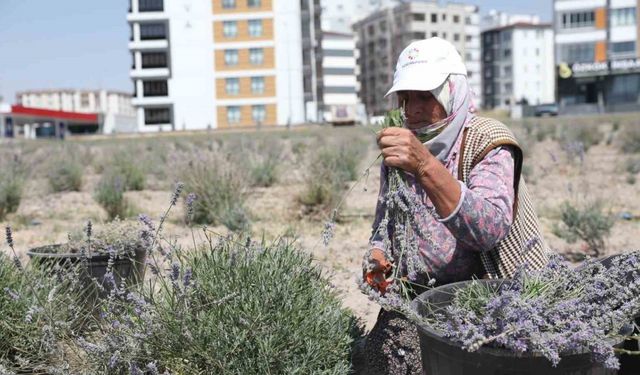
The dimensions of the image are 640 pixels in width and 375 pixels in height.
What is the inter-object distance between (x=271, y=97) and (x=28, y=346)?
2226 inches

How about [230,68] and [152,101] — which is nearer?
[230,68]

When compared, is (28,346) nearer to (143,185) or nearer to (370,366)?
(370,366)

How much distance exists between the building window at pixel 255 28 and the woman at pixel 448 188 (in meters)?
57.8

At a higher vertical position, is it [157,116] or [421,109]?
[157,116]

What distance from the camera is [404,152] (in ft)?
7.02

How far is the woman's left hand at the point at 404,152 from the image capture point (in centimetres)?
214

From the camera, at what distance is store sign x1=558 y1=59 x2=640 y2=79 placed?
57094 millimetres

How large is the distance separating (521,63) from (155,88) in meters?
58.8

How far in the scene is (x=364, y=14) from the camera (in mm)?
116625

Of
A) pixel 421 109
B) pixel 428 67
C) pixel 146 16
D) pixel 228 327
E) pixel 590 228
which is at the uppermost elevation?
pixel 146 16

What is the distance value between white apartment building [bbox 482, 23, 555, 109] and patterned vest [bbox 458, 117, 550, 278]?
329 ft

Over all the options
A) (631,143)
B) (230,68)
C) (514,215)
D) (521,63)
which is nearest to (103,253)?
(514,215)

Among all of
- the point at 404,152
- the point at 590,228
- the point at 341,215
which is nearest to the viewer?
the point at 404,152

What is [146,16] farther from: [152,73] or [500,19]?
[500,19]
